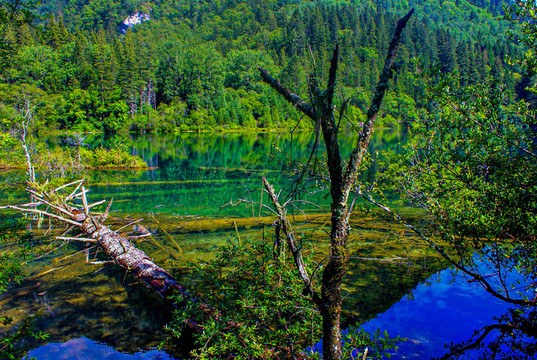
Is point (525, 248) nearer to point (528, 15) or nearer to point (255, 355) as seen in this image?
point (528, 15)

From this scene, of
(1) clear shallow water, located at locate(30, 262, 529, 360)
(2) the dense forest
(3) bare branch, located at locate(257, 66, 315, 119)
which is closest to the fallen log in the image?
(1) clear shallow water, located at locate(30, 262, 529, 360)

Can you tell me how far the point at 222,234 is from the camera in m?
12.3

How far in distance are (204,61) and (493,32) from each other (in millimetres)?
174869

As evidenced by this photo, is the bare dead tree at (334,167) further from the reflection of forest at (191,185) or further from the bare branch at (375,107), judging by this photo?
the reflection of forest at (191,185)

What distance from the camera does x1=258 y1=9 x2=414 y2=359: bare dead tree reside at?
310 cm

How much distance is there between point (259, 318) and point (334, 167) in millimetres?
3031

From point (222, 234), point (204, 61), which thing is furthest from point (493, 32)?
point (222, 234)

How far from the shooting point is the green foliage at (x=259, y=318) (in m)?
4.74

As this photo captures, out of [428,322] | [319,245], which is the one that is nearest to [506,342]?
[428,322]

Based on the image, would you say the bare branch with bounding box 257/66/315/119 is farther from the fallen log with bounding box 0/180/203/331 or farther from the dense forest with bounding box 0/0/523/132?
the dense forest with bounding box 0/0/523/132

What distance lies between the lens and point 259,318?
531cm

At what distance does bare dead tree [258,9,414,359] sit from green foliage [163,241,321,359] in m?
1.04

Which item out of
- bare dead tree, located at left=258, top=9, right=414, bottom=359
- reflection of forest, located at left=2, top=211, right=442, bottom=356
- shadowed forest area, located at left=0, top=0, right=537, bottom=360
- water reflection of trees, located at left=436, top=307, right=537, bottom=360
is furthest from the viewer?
reflection of forest, located at left=2, top=211, right=442, bottom=356

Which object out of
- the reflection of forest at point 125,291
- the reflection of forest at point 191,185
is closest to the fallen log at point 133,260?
the reflection of forest at point 125,291
